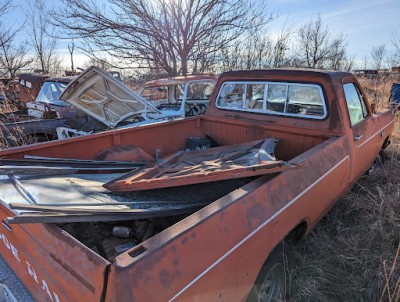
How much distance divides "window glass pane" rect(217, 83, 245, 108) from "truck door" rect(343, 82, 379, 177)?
1.30 metres

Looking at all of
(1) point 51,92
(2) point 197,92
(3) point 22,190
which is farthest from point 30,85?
(3) point 22,190

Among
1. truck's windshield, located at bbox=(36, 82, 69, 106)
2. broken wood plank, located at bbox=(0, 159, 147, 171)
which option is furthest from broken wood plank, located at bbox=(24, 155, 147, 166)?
truck's windshield, located at bbox=(36, 82, 69, 106)

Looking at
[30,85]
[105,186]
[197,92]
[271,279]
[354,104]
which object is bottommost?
[271,279]

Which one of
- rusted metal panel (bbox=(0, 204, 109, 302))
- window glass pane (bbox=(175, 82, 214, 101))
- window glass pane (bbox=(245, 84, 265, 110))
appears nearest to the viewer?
rusted metal panel (bbox=(0, 204, 109, 302))

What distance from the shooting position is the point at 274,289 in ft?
6.75

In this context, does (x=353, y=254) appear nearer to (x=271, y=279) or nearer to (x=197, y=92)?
(x=271, y=279)

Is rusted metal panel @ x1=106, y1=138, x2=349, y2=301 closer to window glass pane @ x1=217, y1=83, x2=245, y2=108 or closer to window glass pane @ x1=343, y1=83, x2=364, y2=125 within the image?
window glass pane @ x1=343, y1=83, x2=364, y2=125

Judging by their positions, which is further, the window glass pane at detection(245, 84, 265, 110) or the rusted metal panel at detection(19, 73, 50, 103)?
the rusted metal panel at detection(19, 73, 50, 103)

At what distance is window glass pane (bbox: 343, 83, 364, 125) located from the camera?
10.4ft

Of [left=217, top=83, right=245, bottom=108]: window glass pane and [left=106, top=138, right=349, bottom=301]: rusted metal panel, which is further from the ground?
[left=217, top=83, right=245, bottom=108]: window glass pane

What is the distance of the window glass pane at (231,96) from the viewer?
3.74m

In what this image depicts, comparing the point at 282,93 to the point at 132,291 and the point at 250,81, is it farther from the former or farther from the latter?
the point at 132,291

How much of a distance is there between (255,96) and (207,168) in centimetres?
179

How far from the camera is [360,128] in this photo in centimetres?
315
